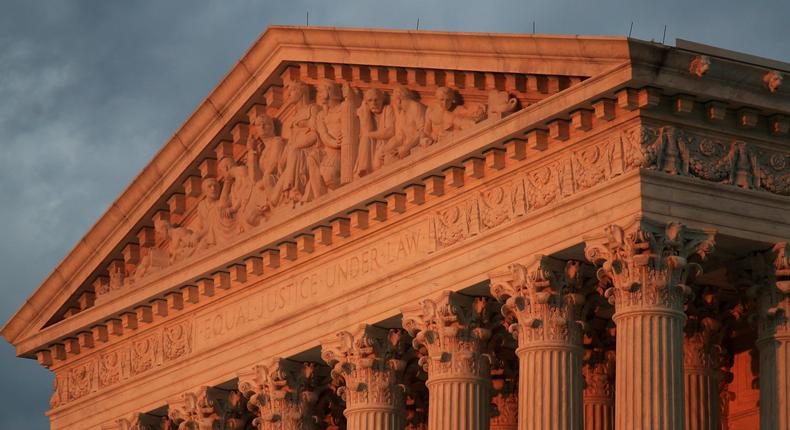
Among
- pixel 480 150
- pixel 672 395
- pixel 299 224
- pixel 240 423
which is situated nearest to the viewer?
pixel 672 395

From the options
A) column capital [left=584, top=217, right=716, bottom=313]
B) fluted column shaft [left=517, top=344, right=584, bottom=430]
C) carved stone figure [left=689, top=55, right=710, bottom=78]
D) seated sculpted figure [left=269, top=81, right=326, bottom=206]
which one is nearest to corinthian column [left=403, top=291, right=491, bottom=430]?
fluted column shaft [left=517, top=344, right=584, bottom=430]

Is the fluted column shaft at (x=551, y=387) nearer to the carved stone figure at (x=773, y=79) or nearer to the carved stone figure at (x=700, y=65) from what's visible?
the carved stone figure at (x=700, y=65)

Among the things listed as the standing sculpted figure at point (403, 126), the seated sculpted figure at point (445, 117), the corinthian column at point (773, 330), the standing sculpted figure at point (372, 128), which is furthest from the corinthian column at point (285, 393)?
the corinthian column at point (773, 330)

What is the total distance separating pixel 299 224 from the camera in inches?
2094

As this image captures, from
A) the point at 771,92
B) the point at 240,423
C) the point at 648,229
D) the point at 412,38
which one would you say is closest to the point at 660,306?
the point at 648,229

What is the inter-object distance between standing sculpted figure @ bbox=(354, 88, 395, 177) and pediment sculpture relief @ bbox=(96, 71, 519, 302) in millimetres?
21

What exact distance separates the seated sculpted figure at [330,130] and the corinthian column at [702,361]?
8.28 meters

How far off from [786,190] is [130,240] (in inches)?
790

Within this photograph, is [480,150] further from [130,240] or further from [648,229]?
[130,240]

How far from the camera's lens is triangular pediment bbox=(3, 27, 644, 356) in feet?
158

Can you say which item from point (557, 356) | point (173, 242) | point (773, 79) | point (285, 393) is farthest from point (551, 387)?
point (173, 242)

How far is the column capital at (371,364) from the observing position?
52031 millimetres

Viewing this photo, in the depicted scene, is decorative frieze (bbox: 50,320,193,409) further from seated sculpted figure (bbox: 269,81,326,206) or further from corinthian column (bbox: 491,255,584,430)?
corinthian column (bbox: 491,255,584,430)

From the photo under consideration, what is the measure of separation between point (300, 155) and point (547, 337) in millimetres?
9666
